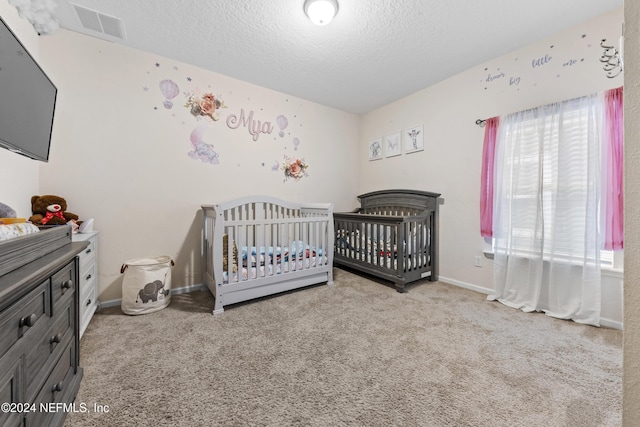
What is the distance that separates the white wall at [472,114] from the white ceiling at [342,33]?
0.14m

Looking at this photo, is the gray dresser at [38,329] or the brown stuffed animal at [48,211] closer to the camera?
the gray dresser at [38,329]

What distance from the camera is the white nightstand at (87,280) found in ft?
5.08

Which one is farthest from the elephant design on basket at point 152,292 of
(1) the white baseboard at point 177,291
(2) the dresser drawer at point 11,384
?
(2) the dresser drawer at point 11,384

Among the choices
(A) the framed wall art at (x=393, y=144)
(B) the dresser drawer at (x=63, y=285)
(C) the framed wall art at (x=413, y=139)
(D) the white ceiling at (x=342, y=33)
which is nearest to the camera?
(B) the dresser drawer at (x=63, y=285)

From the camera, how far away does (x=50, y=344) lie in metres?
0.85

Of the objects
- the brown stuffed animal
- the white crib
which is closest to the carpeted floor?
the white crib

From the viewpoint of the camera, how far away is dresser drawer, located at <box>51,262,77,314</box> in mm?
876

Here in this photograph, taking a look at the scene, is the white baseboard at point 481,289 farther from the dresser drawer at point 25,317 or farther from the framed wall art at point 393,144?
the dresser drawer at point 25,317

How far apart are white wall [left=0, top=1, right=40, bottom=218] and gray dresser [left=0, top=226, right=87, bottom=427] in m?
0.80

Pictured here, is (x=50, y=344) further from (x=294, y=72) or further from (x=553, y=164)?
(x=553, y=164)

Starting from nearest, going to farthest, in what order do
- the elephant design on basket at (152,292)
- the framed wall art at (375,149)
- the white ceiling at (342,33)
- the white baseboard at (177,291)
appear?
1. the white ceiling at (342,33)
2. the elephant design on basket at (152,292)
3. the white baseboard at (177,291)
4. the framed wall art at (375,149)

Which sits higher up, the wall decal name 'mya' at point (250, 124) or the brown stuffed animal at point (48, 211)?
the wall decal name 'mya' at point (250, 124)

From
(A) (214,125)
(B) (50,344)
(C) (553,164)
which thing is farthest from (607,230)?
(A) (214,125)

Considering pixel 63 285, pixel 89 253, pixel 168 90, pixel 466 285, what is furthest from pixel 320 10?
pixel 466 285
